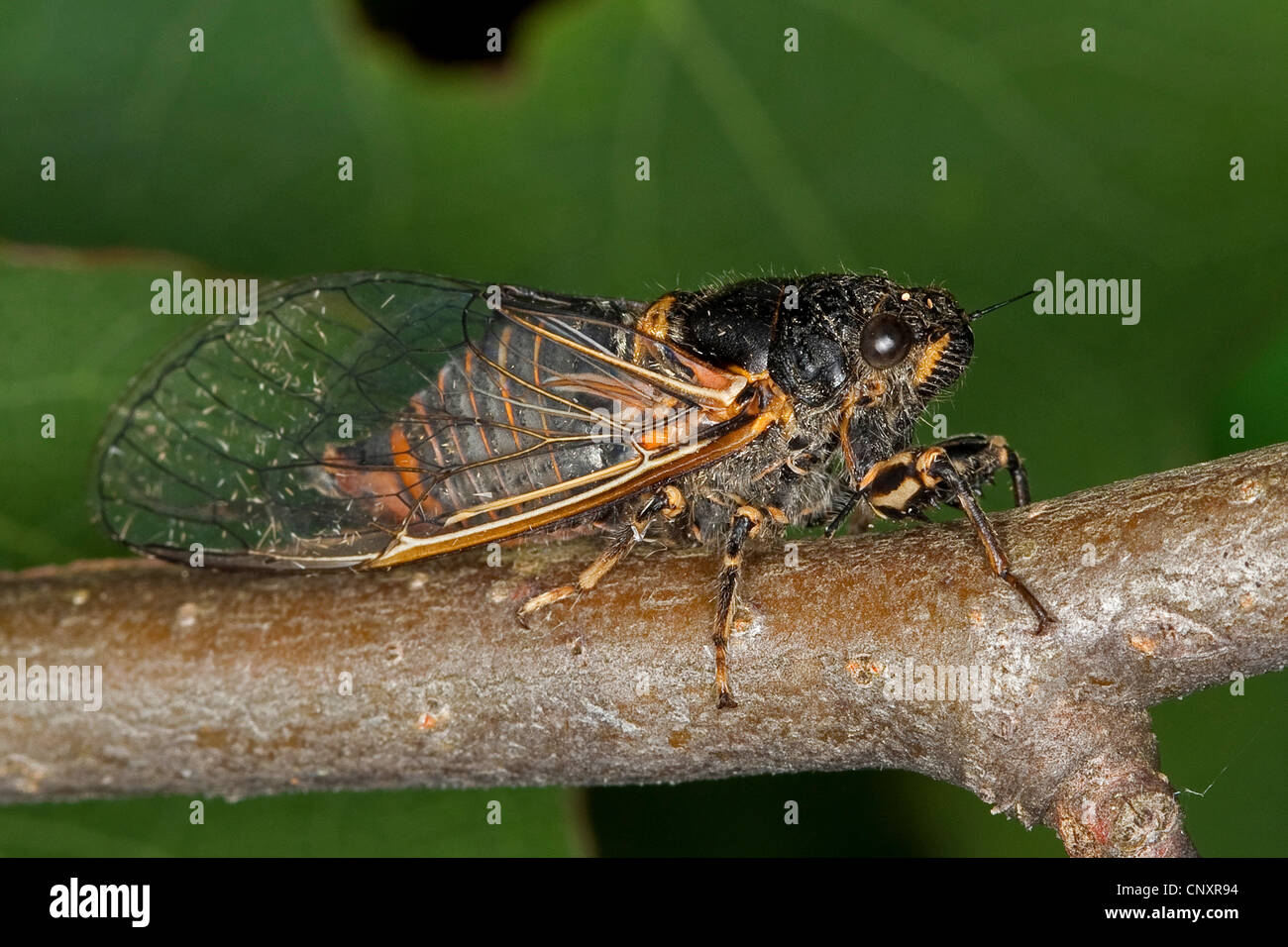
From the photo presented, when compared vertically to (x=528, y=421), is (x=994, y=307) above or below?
above

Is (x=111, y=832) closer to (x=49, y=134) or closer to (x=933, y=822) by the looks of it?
(x=49, y=134)

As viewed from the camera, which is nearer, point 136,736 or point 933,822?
point 136,736

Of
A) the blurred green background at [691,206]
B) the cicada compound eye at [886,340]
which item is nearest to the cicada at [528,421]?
the cicada compound eye at [886,340]

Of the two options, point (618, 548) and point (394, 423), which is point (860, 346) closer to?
point (618, 548)

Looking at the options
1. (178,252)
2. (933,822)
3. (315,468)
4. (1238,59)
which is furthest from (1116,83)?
(178,252)

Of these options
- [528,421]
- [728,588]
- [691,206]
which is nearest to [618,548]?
[728,588]

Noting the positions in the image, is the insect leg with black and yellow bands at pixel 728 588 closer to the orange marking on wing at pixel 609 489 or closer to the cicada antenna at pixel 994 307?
the orange marking on wing at pixel 609 489
